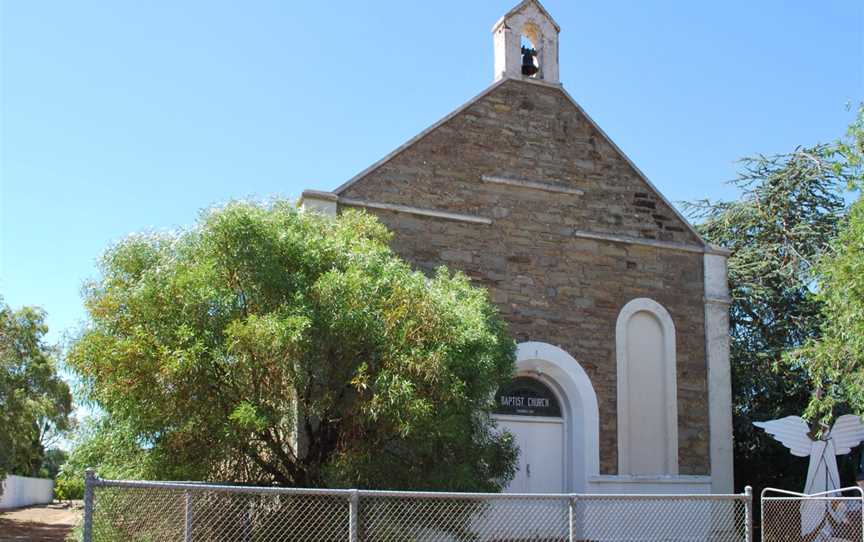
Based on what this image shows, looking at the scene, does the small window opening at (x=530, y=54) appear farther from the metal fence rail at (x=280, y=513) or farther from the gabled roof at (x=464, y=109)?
the metal fence rail at (x=280, y=513)

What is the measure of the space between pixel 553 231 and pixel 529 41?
13.3ft

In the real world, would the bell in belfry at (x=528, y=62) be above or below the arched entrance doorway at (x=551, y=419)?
above

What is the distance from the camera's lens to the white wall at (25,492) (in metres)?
42.6

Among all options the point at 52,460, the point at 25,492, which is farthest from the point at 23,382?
the point at 52,460

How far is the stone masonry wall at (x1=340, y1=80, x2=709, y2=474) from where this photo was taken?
17.3 meters

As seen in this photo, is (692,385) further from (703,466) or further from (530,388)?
(530,388)

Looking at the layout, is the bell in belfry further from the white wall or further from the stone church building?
the white wall

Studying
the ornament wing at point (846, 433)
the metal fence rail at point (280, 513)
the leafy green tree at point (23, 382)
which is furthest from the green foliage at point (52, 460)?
the metal fence rail at point (280, 513)

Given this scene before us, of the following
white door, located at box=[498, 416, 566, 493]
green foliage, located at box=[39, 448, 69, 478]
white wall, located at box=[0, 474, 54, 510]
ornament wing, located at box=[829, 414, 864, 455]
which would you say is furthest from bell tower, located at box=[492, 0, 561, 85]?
green foliage, located at box=[39, 448, 69, 478]

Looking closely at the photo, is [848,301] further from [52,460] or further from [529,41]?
[52,460]

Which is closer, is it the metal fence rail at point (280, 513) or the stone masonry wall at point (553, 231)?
the metal fence rail at point (280, 513)

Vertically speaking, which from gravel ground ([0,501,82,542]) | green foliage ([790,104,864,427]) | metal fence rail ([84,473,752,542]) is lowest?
gravel ground ([0,501,82,542])

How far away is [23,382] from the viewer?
26.1 metres

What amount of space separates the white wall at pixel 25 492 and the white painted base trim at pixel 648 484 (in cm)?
2956
